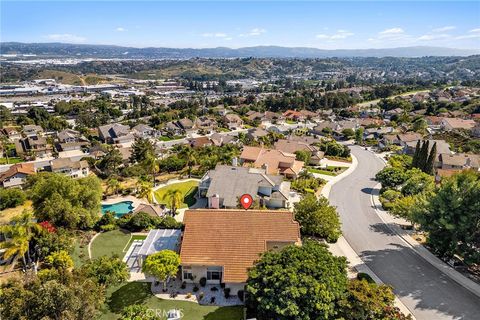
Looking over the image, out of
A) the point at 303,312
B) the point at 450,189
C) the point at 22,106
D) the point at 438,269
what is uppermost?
the point at 450,189

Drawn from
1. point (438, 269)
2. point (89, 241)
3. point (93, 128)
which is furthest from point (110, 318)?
point (93, 128)

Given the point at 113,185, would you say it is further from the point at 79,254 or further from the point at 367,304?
the point at 367,304

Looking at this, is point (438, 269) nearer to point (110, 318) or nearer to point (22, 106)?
point (110, 318)

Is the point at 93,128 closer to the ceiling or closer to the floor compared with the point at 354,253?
closer to the floor

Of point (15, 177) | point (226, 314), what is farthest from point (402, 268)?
point (15, 177)

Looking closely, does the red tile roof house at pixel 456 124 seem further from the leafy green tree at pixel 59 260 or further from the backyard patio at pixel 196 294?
the leafy green tree at pixel 59 260

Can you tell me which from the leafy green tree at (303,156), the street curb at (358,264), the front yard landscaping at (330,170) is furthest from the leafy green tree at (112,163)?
the street curb at (358,264)
